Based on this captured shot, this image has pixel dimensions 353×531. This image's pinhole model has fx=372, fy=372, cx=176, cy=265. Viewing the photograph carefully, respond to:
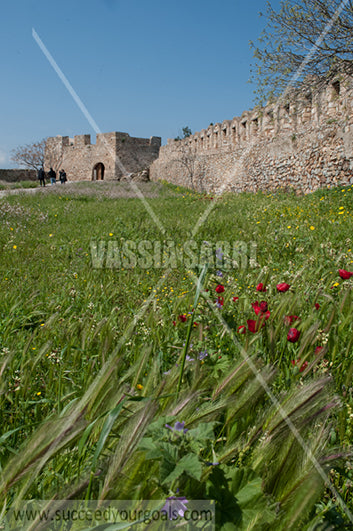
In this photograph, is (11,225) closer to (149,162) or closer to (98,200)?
(98,200)

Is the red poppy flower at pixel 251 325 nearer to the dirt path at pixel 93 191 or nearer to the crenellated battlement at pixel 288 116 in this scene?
the crenellated battlement at pixel 288 116

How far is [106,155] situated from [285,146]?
2126cm

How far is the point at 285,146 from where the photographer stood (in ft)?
42.5

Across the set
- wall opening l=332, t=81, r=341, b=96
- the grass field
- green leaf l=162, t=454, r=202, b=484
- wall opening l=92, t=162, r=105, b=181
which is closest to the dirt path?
wall opening l=332, t=81, r=341, b=96

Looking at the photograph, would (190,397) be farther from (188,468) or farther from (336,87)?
(336,87)

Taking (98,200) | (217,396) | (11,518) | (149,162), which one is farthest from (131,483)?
(149,162)

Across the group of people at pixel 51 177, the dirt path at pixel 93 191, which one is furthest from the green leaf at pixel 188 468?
the group of people at pixel 51 177

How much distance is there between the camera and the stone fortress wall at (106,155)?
3053cm

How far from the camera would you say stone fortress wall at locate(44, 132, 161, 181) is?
30531 mm

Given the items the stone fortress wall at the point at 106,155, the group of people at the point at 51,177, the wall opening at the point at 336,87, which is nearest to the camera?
the wall opening at the point at 336,87

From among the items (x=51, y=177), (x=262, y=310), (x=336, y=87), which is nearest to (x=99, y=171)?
(x=51, y=177)

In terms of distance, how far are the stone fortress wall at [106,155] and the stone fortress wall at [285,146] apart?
1099 cm

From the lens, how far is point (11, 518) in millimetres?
666

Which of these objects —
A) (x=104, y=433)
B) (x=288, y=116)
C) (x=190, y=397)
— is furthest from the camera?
(x=288, y=116)
